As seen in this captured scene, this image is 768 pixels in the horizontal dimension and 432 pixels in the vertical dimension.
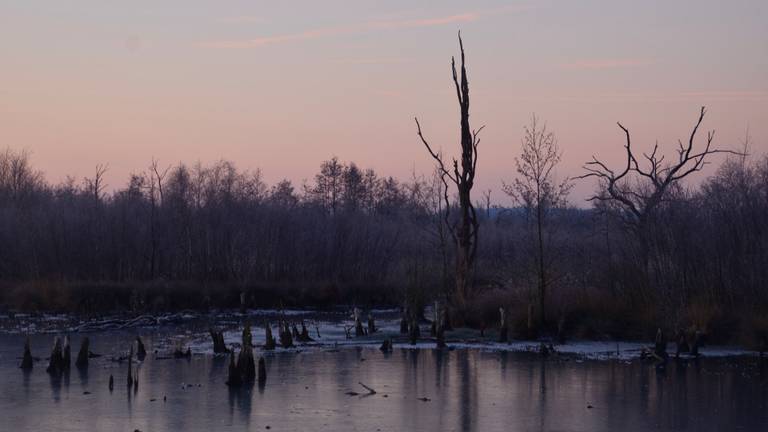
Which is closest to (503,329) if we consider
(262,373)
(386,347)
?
(386,347)

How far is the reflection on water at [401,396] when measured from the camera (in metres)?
13.4

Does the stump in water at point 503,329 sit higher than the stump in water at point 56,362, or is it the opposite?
the stump in water at point 503,329

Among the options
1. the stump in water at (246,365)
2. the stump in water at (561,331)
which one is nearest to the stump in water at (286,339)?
the stump in water at (246,365)

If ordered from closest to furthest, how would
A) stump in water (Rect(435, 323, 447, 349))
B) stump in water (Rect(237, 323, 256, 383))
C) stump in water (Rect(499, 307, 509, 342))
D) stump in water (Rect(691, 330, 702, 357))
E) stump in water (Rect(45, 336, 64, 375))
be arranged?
1. stump in water (Rect(237, 323, 256, 383))
2. stump in water (Rect(45, 336, 64, 375))
3. stump in water (Rect(691, 330, 702, 357))
4. stump in water (Rect(435, 323, 447, 349))
5. stump in water (Rect(499, 307, 509, 342))

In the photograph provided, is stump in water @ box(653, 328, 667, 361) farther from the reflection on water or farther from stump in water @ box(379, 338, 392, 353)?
stump in water @ box(379, 338, 392, 353)

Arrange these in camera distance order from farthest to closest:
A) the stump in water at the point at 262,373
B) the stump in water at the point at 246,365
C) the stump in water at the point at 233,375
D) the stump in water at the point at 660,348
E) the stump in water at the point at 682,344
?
the stump in water at the point at 682,344
the stump in water at the point at 660,348
the stump in water at the point at 262,373
the stump in water at the point at 246,365
the stump in water at the point at 233,375

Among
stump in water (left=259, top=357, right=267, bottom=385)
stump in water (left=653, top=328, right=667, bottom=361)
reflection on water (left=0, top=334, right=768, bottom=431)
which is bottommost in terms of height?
reflection on water (left=0, top=334, right=768, bottom=431)

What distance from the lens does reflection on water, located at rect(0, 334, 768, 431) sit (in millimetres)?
13430

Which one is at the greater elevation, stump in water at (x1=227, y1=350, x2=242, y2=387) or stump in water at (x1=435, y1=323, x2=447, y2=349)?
stump in water at (x1=435, y1=323, x2=447, y2=349)

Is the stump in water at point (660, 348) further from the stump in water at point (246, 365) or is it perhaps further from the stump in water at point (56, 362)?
the stump in water at point (56, 362)

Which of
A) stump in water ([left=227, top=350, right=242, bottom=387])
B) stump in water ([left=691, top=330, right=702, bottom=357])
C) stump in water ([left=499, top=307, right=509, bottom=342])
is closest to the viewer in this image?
stump in water ([left=227, top=350, right=242, bottom=387])

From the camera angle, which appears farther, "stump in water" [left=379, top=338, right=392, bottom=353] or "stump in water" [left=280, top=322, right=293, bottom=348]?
"stump in water" [left=280, top=322, right=293, bottom=348]

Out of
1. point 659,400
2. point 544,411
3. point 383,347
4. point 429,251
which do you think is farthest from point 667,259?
point 429,251

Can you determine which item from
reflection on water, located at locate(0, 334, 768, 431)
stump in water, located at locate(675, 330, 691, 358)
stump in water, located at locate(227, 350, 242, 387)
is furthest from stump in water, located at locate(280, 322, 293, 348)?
stump in water, located at locate(675, 330, 691, 358)
